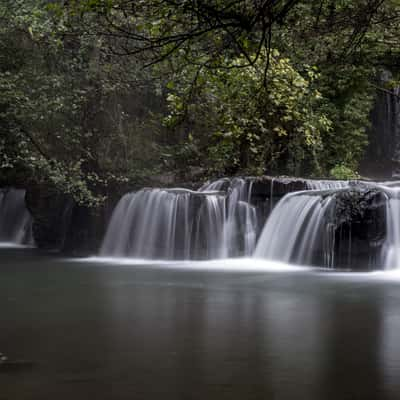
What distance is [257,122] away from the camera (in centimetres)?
1858

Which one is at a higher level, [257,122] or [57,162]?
[257,122]

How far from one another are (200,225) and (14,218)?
8.04 m

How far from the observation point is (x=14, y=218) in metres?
21.9

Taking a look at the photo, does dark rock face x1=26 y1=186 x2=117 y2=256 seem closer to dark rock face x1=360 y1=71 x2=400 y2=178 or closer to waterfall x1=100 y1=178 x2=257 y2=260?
waterfall x1=100 y1=178 x2=257 y2=260

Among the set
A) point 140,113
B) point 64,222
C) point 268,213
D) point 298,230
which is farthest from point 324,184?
point 64,222

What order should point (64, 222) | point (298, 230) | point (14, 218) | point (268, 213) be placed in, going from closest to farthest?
point (298, 230) → point (268, 213) → point (64, 222) → point (14, 218)

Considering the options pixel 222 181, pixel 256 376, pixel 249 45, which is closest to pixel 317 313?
pixel 256 376

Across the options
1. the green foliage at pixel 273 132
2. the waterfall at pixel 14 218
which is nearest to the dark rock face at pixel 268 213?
the waterfall at pixel 14 218

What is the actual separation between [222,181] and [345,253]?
4081mm

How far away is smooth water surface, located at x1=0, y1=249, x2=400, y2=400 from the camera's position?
542 centimetres

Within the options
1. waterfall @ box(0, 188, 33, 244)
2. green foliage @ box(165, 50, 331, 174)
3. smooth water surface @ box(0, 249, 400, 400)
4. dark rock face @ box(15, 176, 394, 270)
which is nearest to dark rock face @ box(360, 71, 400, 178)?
green foliage @ box(165, 50, 331, 174)

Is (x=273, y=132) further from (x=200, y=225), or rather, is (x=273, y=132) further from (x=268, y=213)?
(x=200, y=225)

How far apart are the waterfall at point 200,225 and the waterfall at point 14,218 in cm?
590

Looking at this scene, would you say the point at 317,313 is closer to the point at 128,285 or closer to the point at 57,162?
the point at 128,285
